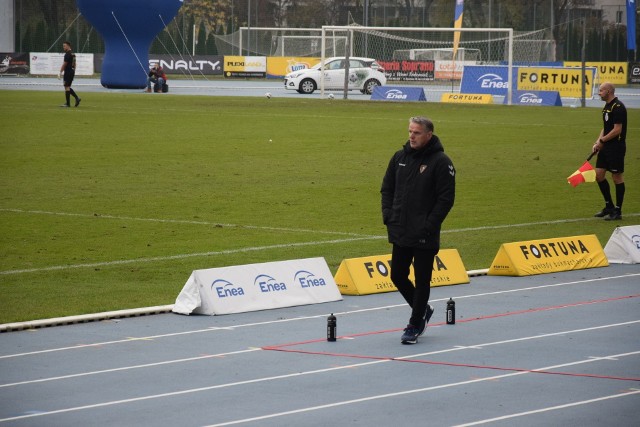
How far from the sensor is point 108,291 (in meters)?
12.4

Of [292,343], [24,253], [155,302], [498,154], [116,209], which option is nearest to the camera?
[292,343]

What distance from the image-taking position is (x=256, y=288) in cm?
1179

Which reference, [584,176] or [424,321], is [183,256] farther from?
[584,176]

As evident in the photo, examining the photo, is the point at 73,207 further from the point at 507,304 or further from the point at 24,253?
the point at 507,304

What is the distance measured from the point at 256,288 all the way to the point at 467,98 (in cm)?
4009

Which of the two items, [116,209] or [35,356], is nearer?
[35,356]

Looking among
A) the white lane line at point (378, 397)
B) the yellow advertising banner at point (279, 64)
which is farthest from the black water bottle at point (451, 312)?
the yellow advertising banner at point (279, 64)

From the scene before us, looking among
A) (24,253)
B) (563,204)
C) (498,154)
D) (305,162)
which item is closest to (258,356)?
(24,253)

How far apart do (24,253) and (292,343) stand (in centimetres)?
554

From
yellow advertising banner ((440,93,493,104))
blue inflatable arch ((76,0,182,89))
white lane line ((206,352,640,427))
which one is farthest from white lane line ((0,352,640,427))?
blue inflatable arch ((76,0,182,89))

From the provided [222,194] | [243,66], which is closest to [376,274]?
[222,194]

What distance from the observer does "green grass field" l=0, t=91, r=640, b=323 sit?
13906mm

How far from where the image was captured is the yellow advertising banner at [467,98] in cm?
5066

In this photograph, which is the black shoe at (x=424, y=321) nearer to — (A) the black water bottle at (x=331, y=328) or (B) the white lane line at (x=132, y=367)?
(A) the black water bottle at (x=331, y=328)
